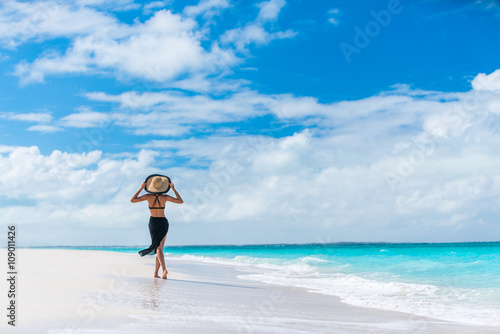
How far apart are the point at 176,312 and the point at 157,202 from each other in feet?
10.7

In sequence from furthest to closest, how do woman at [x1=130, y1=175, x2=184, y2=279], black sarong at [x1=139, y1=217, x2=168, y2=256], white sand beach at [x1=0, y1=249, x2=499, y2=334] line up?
black sarong at [x1=139, y1=217, x2=168, y2=256], woman at [x1=130, y1=175, x2=184, y2=279], white sand beach at [x1=0, y1=249, x2=499, y2=334]

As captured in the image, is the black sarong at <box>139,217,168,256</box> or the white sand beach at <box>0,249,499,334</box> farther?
the black sarong at <box>139,217,168,256</box>

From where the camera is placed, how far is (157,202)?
8273mm

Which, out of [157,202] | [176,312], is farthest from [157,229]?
[176,312]

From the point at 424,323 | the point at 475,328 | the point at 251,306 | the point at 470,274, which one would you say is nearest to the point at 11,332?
the point at 251,306

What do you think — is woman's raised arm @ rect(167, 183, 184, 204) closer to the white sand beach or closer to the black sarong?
the black sarong

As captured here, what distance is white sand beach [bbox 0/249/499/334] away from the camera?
4488 millimetres

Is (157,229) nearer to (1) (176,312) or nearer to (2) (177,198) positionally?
(2) (177,198)

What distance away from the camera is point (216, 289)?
8.30 meters

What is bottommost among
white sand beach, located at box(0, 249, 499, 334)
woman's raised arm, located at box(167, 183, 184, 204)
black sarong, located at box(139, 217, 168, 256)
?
white sand beach, located at box(0, 249, 499, 334)

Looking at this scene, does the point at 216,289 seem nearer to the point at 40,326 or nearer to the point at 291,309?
the point at 291,309

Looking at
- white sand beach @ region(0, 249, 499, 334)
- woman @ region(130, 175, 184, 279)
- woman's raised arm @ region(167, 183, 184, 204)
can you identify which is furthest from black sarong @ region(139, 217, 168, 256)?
white sand beach @ region(0, 249, 499, 334)

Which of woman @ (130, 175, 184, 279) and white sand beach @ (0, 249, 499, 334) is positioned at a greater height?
woman @ (130, 175, 184, 279)

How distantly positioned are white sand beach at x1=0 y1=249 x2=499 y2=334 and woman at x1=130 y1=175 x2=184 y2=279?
31.6 inches
